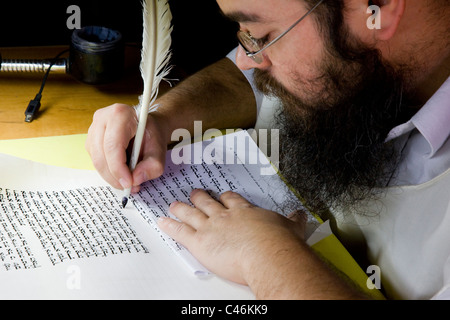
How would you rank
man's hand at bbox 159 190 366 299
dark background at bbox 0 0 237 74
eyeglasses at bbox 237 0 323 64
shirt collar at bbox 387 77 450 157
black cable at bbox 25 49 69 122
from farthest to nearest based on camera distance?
dark background at bbox 0 0 237 74 < black cable at bbox 25 49 69 122 < eyeglasses at bbox 237 0 323 64 < shirt collar at bbox 387 77 450 157 < man's hand at bbox 159 190 366 299

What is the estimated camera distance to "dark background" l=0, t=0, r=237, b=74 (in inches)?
80.1

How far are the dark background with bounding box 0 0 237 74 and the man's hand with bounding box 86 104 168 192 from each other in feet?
2.43

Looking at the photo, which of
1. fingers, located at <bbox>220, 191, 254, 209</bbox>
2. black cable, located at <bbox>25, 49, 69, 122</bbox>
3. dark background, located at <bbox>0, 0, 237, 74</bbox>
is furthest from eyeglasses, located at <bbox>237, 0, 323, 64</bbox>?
dark background, located at <bbox>0, 0, 237, 74</bbox>

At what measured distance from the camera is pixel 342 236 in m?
1.22

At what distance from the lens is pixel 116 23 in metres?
2.11

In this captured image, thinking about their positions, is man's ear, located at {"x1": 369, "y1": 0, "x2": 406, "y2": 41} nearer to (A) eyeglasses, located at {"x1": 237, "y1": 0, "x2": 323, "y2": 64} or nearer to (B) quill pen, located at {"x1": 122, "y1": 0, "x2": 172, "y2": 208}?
(A) eyeglasses, located at {"x1": 237, "y1": 0, "x2": 323, "y2": 64}

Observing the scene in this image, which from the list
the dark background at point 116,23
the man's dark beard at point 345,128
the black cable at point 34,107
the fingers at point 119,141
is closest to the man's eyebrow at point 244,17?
the man's dark beard at point 345,128

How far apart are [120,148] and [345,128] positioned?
0.47m

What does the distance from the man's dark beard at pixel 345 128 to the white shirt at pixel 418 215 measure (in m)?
0.04

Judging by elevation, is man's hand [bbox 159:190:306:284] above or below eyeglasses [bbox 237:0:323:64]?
below

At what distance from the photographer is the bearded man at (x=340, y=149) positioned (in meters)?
0.98

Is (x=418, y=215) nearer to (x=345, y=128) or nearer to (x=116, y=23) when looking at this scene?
(x=345, y=128)

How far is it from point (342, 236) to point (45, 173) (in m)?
0.66

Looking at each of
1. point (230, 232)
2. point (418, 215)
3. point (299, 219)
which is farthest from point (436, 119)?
point (230, 232)
